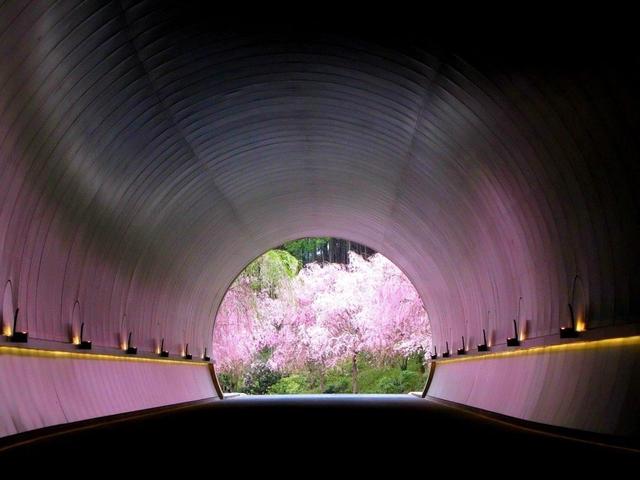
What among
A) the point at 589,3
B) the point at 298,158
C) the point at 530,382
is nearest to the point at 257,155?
the point at 298,158

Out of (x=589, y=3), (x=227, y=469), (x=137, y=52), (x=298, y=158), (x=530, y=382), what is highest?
(x=298, y=158)

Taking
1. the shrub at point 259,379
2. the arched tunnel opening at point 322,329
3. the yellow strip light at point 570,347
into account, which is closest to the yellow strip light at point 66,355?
the yellow strip light at point 570,347

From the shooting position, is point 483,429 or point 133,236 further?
point 133,236

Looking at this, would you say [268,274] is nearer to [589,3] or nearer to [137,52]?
[137,52]

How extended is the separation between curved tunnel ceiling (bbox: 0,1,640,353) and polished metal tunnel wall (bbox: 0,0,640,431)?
47 millimetres

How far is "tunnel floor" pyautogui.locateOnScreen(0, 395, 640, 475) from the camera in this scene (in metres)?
10.3

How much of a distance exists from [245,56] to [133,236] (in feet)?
23.0

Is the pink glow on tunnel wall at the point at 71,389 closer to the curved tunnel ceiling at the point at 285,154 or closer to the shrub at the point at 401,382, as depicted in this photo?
the curved tunnel ceiling at the point at 285,154

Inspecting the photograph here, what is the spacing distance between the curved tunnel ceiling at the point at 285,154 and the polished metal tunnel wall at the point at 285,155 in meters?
0.05

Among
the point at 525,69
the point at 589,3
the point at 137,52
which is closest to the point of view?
the point at 589,3

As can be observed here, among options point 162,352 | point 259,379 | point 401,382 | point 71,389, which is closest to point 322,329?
point 401,382

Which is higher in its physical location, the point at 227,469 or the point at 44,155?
the point at 44,155

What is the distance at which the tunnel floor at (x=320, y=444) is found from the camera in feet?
33.7

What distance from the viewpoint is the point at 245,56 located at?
1667 cm
